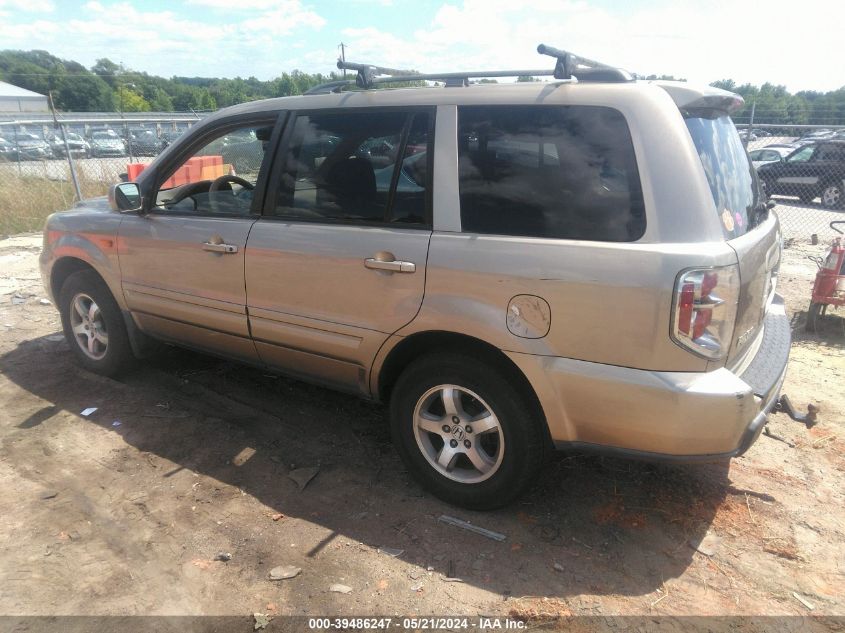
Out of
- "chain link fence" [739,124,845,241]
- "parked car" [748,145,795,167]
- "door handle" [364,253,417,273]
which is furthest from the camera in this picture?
"parked car" [748,145,795,167]

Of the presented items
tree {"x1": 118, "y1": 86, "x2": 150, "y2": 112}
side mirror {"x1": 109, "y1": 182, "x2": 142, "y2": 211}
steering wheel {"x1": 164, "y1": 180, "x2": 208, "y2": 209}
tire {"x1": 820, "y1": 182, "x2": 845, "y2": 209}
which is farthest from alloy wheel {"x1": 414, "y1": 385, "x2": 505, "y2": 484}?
tree {"x1": 118, "y1": 86, "x2": 150, "y2": 112}

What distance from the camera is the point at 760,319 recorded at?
9.57 feet

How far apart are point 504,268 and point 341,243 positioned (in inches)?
36.5

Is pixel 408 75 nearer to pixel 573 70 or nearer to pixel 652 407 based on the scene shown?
pixel 573 70

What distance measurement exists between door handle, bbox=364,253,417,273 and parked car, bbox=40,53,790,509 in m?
0.01

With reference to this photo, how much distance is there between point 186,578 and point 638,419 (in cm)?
206

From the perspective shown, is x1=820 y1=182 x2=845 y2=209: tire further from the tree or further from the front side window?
the tree

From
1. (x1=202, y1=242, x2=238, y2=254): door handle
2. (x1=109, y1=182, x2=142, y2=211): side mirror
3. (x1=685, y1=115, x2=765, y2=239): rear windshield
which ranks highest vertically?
(x1=685, y1=115, x2=765, y2=239): rear windshield

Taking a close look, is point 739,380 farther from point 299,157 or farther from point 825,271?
point 825,271

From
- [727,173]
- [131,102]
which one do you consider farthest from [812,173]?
[131,102]

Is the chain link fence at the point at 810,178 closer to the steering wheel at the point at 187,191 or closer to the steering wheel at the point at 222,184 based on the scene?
the steering wheel at the point at 222,184

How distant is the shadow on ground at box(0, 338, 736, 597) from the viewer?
2688 mm

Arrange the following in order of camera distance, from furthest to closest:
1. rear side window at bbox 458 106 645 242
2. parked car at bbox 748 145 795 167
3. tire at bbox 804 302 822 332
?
parked car at bbox 748 145 795 167 → tire at bbox 804 302 822 332 → rear side window at bbox 458 106 645 242

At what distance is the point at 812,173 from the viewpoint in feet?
49.6
